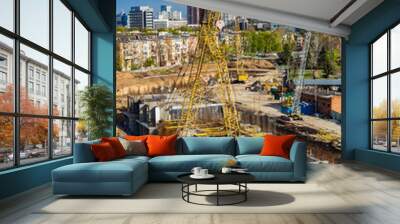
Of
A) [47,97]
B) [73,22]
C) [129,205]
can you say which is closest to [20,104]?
[47,97]

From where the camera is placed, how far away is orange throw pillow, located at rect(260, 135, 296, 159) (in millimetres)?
6984

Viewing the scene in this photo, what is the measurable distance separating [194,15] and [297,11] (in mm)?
2701

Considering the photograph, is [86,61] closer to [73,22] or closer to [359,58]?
[73,22]

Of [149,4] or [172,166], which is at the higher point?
[149,4]

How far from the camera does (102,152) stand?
622cm

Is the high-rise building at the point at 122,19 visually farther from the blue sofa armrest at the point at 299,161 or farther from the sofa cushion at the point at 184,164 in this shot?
the blue sofa armrest at the point at 299,161

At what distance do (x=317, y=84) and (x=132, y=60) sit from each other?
4.75 meters

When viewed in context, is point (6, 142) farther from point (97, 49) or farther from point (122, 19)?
point (122, 19)

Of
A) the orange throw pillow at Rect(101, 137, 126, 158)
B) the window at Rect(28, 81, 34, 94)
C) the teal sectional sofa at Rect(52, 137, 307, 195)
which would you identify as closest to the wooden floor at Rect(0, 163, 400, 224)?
the teal sectional sofa at Rect(52, 137, 307, 195)

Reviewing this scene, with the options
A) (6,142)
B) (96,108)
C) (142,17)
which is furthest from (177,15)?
(6,142)

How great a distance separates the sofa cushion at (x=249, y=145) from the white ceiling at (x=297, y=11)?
10.4 ft

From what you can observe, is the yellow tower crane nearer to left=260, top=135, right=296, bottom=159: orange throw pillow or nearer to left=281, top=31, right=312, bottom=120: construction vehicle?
left=281, top=31, right=312, bottom=120: construction vehicle

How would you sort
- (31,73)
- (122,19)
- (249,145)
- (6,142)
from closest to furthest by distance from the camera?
(6,142) < (31,73) < (249,145) < (122,19)

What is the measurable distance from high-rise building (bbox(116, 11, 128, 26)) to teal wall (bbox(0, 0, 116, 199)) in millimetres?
364
